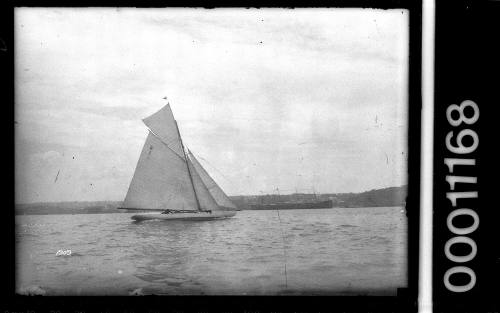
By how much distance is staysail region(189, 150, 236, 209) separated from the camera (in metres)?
3.32

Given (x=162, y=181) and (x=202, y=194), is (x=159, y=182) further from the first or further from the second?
(x=202, y=194)

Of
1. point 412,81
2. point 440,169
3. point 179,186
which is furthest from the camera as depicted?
point 179,186

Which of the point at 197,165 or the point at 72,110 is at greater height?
the point at 72,110

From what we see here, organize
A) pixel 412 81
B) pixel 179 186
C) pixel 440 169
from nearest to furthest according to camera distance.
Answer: pixel 440 169 → pixel 412 81 → pixel 179 186

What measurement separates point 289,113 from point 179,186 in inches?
38.8

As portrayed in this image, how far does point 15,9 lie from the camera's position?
10.6 ft

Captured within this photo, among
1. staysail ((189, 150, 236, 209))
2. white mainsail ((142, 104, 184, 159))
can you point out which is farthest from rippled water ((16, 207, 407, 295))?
white mainsail ((142, 104, 184, 159))

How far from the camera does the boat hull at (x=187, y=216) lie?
3.35 meters

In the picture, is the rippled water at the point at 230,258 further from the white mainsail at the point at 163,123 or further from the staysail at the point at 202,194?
the white mainsail at the point at 163,123

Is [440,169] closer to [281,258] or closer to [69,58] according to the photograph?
[281,258]

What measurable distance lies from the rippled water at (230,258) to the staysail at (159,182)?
0.76 ft

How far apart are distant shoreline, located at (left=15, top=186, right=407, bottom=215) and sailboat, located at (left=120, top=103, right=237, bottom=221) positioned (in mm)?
193
